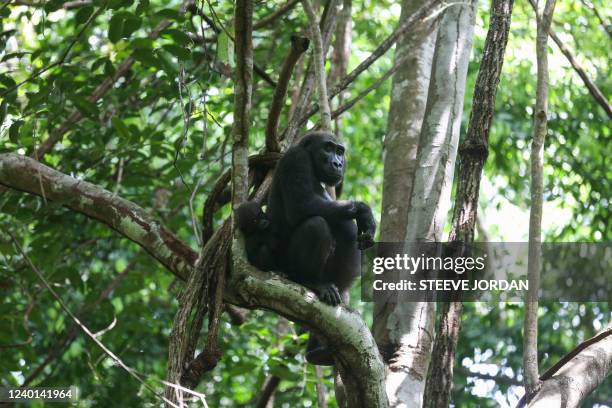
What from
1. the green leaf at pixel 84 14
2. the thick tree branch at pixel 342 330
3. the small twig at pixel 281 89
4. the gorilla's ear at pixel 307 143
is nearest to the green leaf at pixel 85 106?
the green leaf at pixel 84 14

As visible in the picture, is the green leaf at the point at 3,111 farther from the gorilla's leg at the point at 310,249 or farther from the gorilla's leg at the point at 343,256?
the gorilla's leg at the point at 343,256

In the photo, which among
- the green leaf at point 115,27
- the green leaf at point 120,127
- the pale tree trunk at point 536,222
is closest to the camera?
the pale tree trunk at point 536,222

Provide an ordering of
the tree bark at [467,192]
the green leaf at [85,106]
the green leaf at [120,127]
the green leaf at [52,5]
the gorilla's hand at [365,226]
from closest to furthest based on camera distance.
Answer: the tree bark at [467,192]
the gorilla's hand at [365,226]
the green leaf at [52,5]
the green leaf at [85,106]
the green leaf at [120,127]

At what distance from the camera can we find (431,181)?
16.6 ft

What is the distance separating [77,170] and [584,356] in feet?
16.3

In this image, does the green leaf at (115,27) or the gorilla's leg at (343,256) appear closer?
the gorilla's leg at (343,256)

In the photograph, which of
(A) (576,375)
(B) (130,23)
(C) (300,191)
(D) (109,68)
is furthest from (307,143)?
(A) (576,375)

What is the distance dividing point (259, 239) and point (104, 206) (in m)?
1.17

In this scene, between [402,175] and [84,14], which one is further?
[402,175]

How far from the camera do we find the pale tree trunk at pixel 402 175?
4641 millimetres

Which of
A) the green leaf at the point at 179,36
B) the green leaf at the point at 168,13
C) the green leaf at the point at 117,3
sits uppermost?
→ the green leaf at the point at 168,13

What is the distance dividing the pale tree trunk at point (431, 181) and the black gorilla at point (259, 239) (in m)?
1.03

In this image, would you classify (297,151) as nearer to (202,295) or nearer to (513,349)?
(202,295)

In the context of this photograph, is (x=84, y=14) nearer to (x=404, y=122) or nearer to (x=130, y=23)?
(x=130, y=23)
